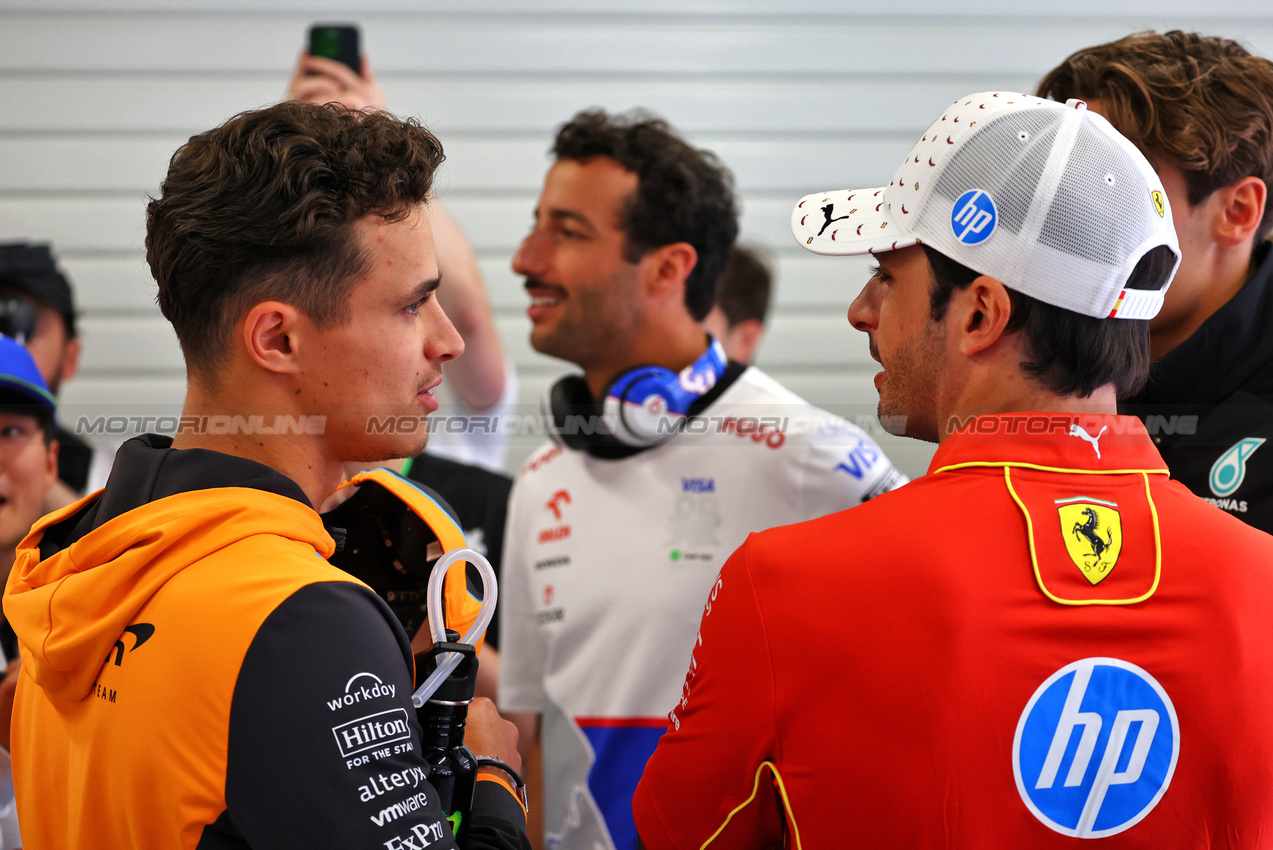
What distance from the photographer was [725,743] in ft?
4.09

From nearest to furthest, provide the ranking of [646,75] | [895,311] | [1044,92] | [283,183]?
[283,183] < [895,311] < [1044,92] < [646,75]

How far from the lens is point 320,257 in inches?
51.3

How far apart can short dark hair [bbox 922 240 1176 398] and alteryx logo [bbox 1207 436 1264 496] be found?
56 centimetres

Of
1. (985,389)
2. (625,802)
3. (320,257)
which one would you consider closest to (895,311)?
(985,389)

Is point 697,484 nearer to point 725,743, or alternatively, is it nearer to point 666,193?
point 666,193

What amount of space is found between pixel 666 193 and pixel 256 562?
204 centimetres

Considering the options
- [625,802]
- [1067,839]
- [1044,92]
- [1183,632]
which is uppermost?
[1044,92]

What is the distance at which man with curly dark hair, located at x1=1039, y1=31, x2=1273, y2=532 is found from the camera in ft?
5.87

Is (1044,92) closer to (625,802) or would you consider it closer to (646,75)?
(625,802)

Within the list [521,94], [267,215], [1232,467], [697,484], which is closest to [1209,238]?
[1232,467]

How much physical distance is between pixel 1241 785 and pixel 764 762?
1.76 feet

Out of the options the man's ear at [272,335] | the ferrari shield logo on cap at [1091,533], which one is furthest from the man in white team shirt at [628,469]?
the man's ear at [272,335]

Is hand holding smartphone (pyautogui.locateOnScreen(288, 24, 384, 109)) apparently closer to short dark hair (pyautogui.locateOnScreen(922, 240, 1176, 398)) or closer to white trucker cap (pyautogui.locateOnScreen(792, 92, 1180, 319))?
white trucker cap (pyautogui.locateOnScreen(792, 92, 1180, 319))

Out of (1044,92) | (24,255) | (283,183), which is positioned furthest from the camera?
(24,255)
